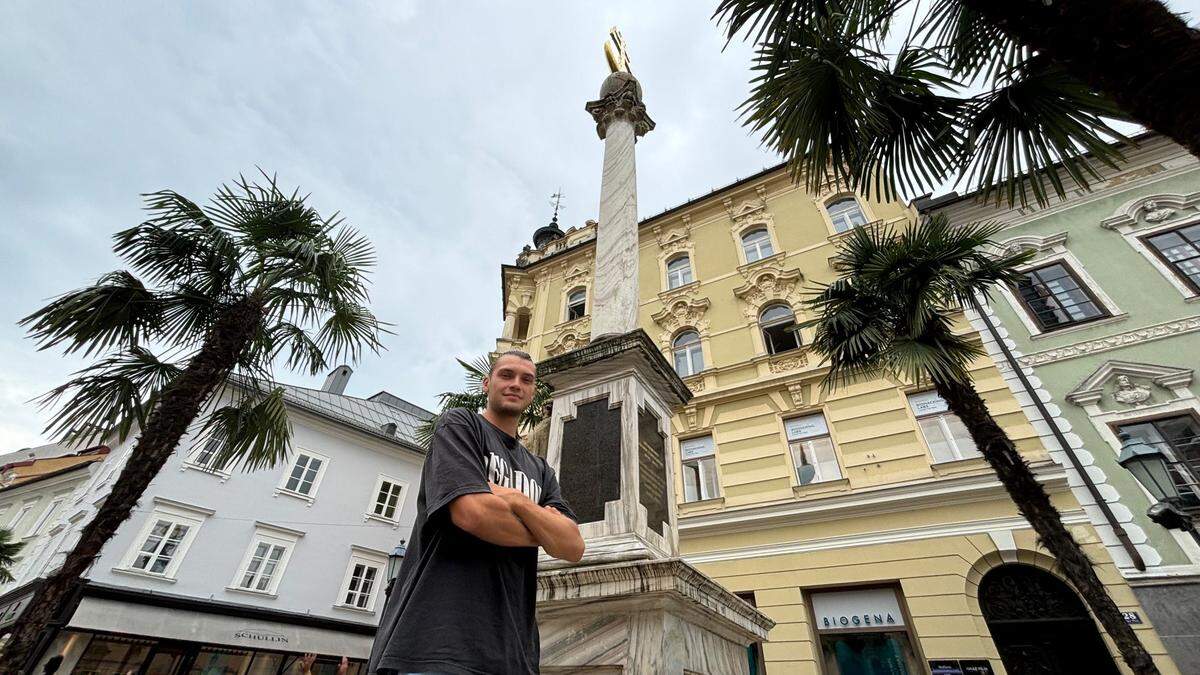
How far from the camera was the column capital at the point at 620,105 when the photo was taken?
24.1ft

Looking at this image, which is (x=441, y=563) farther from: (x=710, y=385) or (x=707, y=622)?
(x=710, y=385)

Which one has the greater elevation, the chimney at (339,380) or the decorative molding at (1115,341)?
the chimney at (339,380)

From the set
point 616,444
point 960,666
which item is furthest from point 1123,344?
point 616,444

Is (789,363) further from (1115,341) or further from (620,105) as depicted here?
(620,105)

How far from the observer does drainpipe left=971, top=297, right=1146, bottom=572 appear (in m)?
7.11

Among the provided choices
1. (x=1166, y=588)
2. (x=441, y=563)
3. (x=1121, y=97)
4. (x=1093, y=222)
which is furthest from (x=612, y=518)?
(x=1093, y=222)

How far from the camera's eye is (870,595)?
8.55 meters

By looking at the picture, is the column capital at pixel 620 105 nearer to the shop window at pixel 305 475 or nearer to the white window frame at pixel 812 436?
the white window frame at pixel 812 436

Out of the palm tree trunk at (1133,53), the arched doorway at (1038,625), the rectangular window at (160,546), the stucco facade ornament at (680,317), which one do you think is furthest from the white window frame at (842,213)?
the rectangular window at (160,546)

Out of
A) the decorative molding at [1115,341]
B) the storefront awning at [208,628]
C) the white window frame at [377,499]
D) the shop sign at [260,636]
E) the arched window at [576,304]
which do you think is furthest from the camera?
the white window frame at [377,499]

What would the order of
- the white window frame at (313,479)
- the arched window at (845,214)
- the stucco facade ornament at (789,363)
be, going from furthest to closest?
1. the white window frame at (313,479)
2. the arched window at (845,214)
3. the stucco facade ornament at (789,363)

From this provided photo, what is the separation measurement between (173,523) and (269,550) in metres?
2.72

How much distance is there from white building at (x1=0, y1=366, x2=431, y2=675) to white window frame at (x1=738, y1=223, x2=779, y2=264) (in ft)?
50.3

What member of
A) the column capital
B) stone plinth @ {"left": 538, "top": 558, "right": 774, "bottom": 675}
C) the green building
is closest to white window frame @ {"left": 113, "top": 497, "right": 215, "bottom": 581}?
the column capital
